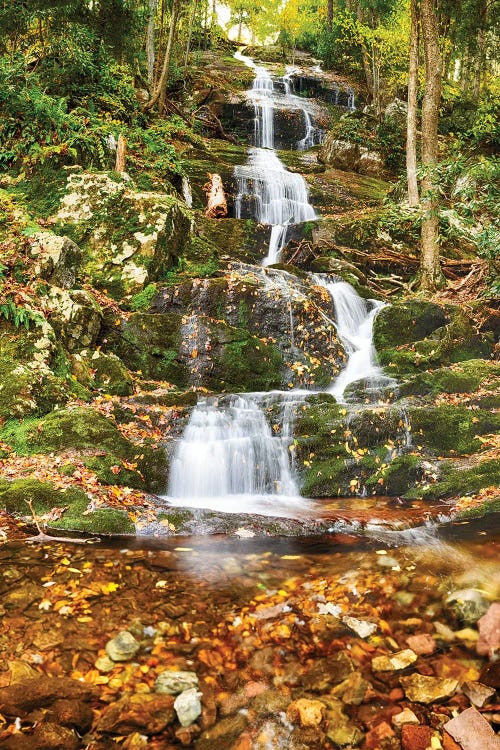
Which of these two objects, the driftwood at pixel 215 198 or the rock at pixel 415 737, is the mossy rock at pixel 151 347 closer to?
the driftwood at pixel 215 198

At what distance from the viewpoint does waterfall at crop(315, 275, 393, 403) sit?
923 cm

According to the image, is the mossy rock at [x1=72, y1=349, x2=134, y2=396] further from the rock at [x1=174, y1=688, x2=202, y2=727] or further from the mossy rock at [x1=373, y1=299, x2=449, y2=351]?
the rock at [x1=174, y1=688, x2=202, y2=727]

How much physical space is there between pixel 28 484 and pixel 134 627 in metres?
2.40

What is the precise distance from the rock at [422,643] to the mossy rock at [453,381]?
5139 millimetres

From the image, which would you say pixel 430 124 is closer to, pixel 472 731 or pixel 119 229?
pixel 119 229

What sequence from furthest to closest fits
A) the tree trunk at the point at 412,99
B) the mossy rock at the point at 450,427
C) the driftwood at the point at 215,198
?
1. the driftwood at the point at 215,198
2. the tree trunk at the point at 412,99
3. the mossy rock at the point at 450,427

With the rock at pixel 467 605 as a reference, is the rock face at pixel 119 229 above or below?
above

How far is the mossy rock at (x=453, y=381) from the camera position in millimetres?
7926

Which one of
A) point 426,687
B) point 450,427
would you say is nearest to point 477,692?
point 426,687

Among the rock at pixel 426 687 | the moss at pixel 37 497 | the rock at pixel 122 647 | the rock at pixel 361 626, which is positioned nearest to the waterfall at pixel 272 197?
the moss at pixel 37 497

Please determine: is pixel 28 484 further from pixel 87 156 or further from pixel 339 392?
pixel 87 156

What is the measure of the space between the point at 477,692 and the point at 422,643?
535mm

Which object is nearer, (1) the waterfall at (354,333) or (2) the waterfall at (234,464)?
(2) the waterfall at (234,464)

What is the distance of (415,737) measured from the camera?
2449mm
